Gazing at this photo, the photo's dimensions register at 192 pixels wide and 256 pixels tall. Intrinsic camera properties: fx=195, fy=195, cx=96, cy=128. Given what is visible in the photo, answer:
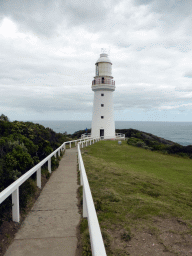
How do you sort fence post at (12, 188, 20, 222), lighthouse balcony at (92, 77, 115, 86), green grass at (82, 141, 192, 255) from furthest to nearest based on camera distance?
lighthouse balcony at (92, 77, 115, 86), green grass at (82, 141, 192, 255), fence post at (12, 188, 20, 222)

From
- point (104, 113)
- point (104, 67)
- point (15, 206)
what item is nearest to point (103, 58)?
point (104, 67)

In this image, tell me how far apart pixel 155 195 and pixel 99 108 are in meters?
23.1

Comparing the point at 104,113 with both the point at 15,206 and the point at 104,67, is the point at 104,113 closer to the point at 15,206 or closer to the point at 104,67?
the point at 104,67

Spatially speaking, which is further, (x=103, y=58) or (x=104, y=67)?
(x=103, y=58)

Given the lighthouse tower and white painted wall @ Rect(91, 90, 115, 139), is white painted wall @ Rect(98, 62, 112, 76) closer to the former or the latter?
the lighthouse tower

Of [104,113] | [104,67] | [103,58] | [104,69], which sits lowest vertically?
[104,113]

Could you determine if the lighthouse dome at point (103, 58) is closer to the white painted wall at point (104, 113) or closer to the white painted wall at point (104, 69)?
the white painted wall at point (104, 69)

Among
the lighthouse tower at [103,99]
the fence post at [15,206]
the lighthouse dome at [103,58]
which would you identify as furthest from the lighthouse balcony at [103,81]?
the fence post at [15,206]

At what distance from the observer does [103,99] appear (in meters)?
28.8

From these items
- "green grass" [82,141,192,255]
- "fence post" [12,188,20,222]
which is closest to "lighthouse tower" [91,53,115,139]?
"green grass" [82,141,192,255]

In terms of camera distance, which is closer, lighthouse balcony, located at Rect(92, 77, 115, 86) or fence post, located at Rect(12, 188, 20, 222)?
fence post, located at Rect(12, 188, 20, 222)

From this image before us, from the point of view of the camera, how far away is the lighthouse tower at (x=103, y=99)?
2866 cm

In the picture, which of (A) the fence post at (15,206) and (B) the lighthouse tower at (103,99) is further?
(B) the lighthouse tower at (103,99)

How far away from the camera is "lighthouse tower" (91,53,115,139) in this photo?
28656 mm
